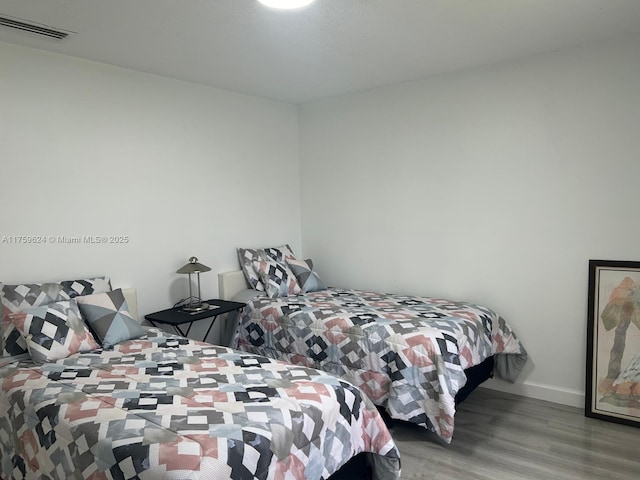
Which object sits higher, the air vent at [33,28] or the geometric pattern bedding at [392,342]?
the air vent at [33,28]

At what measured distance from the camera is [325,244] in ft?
15.0

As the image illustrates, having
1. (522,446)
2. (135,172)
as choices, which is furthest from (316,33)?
(522,446)

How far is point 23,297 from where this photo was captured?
8.90 feet

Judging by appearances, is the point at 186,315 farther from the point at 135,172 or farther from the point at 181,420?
the point at 181,420

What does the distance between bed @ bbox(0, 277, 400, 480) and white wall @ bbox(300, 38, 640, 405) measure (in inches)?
69.8

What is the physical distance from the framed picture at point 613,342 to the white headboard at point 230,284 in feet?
8.66

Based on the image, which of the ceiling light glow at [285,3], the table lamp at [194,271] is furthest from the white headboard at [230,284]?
the ceiling light glow at [285,3]

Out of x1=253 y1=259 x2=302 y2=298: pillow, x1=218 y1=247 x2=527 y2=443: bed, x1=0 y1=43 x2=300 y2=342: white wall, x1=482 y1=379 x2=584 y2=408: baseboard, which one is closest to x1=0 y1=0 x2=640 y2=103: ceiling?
x1=0 y1=43 x2=300 y2=342: white wall

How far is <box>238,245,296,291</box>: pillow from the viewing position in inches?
158

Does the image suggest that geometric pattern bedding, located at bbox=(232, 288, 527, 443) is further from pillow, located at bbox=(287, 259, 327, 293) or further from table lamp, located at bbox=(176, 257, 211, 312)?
table lamp, located at bbox=(176, 257, 211, 312)

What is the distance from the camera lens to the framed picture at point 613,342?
298 centimetres

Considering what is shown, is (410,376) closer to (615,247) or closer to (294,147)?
(615,247)

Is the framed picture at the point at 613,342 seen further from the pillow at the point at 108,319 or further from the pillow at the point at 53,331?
the pillow at the point at 53,331

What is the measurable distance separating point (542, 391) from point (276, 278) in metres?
2.16
